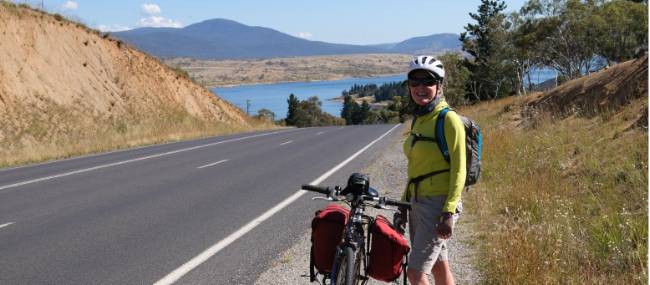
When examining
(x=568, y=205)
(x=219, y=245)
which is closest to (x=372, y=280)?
(x=219, y=245)

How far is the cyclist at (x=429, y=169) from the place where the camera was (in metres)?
3.50

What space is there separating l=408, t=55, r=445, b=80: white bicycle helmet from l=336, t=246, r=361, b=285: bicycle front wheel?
116 cm

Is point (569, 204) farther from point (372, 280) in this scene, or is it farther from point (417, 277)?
point (417, 277)

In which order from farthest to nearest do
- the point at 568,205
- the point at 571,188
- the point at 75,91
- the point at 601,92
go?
the point at 75,91 → the point at 601,92 → the point at 571,188 → the point at 568,205

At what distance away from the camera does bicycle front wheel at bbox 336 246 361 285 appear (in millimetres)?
3645

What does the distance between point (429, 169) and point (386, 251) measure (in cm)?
59

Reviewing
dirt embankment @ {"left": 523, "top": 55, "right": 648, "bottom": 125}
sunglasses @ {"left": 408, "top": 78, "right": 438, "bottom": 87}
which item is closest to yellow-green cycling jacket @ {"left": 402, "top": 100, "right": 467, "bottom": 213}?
sunglasses @ {"left": 408, "top": 78, "right": 438, "bottom": 87}

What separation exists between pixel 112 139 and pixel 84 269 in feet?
63.7

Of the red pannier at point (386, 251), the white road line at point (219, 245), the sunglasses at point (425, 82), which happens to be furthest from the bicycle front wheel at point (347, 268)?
the white road line at point (219, 245)

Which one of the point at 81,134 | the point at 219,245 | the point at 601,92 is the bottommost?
the point at 81,134

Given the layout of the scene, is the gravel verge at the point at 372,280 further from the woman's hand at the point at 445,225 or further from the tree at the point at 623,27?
the tree at the point at 623,27

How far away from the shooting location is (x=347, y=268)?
3.65 meters

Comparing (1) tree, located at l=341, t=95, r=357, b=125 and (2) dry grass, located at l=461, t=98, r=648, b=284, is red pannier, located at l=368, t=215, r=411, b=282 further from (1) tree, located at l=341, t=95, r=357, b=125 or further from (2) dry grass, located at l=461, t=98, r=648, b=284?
(1) tree, located at l=341, t=95, r=357, b=125

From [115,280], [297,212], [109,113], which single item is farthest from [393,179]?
[109,113]
